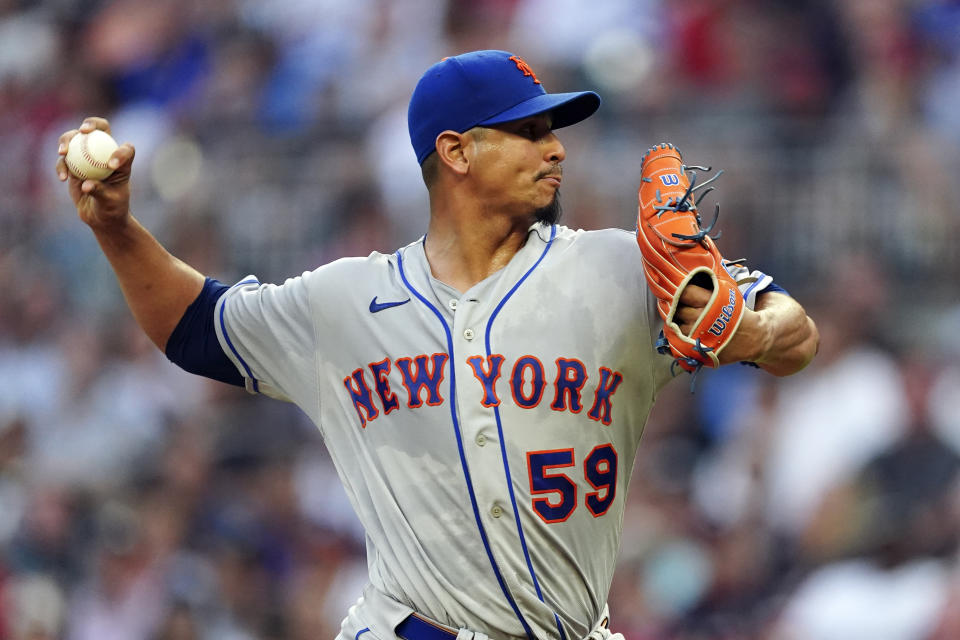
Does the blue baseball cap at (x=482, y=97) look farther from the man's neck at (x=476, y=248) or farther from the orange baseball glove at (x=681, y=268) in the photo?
the orange baseball glove at (x=681, y=268)

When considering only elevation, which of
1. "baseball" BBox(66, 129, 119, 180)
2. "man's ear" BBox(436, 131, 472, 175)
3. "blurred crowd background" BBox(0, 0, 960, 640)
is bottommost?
"blurred crowd background" BBox(0, 0, 960, 640)

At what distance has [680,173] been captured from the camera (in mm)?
3418

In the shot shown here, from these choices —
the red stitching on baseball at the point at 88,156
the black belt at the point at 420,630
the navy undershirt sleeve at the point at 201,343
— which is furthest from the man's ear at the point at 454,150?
the black belt at the point at 420,630

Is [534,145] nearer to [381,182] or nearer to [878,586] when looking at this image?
[878,586]

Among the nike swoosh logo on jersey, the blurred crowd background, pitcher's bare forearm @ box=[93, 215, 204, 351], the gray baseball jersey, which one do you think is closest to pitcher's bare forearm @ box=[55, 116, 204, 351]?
pitcher's bare forearm @ box=[93, 215, 204, 351]

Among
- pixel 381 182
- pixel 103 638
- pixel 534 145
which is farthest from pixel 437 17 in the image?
pixel 534 145

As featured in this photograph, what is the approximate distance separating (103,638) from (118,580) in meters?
0.30

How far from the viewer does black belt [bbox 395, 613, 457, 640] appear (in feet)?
11.7

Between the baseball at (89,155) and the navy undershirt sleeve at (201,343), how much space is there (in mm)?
450

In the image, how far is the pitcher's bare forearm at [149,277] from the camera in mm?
3879

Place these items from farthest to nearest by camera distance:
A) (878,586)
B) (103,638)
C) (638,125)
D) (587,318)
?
(638,125) → (103,638) → (878,586) → (587,318)

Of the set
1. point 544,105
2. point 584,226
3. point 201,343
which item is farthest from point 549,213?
point 584,226

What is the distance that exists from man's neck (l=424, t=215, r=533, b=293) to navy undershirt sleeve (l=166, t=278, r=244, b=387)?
24.5 inches

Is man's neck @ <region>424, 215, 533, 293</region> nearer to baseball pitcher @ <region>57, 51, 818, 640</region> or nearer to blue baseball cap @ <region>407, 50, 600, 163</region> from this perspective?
baseball pitcher @ <region>57, 51, 818, 640</region>
